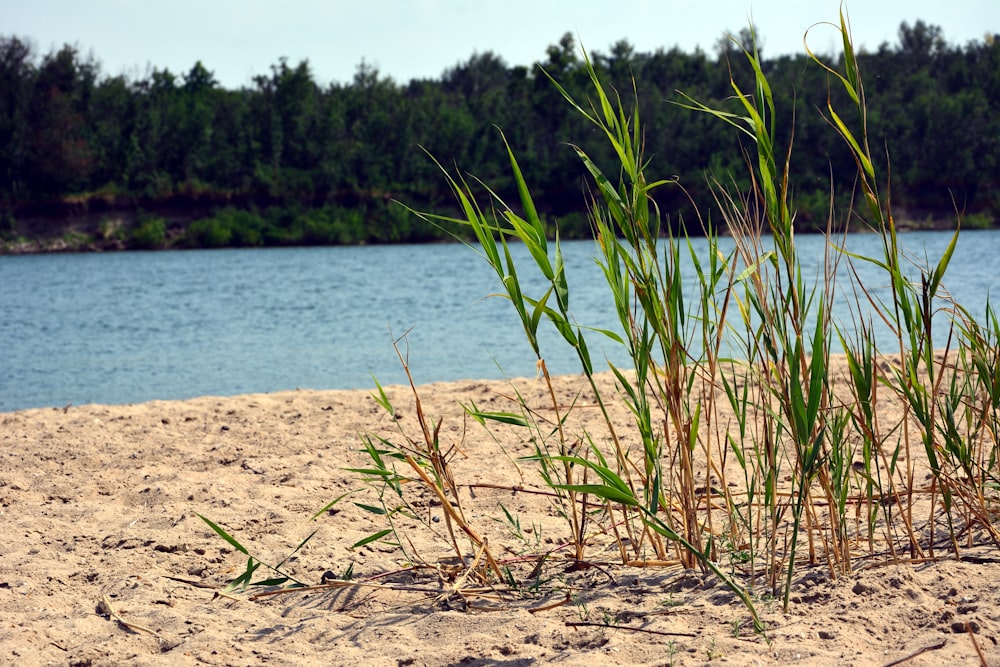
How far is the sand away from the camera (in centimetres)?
180

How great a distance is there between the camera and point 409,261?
21.6 metres

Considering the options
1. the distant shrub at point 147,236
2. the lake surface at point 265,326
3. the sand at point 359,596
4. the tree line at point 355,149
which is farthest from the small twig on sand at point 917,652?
the distant shrub at point 147,236

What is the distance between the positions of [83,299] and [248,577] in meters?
13.4

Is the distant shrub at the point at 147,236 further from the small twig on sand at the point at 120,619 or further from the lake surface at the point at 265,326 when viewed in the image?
the small twig on sand at the point at 120,619

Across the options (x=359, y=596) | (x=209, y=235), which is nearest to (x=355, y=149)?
(x=209, y=235)

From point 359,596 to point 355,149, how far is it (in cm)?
3828

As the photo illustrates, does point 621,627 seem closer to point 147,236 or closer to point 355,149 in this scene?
point 147,236

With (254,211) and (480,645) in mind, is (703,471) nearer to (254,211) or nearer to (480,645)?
(480,645)

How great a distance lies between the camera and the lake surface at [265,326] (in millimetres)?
7500

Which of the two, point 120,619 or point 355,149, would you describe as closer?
point 120,619

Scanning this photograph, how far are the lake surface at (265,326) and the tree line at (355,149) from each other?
13.8m

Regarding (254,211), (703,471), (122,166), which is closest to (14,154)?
(122,166)

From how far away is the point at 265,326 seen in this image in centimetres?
1089

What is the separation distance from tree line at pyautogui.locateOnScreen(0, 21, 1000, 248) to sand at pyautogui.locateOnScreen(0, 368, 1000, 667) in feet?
98.2
